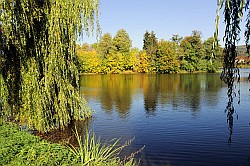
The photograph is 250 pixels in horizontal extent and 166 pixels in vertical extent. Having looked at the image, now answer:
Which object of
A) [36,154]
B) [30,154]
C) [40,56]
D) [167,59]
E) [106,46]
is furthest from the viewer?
[106,46]

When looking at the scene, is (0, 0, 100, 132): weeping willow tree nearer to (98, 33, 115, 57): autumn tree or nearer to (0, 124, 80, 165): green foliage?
(0, 124, 80, 165): green foliage

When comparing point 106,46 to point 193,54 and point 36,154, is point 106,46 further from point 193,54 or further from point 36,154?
point 36,154

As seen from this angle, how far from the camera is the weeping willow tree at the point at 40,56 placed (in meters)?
6.88

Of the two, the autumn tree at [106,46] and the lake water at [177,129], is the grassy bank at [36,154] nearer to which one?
the lake water at [177,129]

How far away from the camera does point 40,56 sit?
7.64m

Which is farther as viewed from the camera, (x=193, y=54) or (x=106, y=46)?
(x=106, y=46)

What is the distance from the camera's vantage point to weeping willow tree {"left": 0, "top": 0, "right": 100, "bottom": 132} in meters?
6.88

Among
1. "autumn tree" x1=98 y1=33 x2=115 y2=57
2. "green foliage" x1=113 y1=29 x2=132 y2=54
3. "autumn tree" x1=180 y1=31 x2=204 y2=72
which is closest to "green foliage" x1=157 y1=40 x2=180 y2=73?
"autumn tree" x1=180 y1=31 x2=204 y2=72

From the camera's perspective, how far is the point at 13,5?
668cm

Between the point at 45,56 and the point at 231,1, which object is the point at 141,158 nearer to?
the point at 45,56

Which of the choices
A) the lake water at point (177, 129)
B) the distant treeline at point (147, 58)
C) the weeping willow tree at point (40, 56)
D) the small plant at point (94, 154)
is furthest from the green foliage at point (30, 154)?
the distant treeline at point (147, 58)

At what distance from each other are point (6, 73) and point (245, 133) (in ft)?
25.7

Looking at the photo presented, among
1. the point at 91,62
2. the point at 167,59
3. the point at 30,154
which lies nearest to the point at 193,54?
the point at 167,59

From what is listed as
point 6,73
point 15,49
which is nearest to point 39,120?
point 6,73
